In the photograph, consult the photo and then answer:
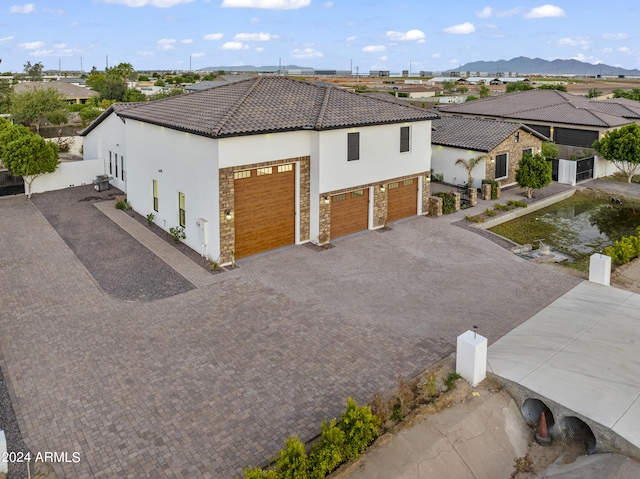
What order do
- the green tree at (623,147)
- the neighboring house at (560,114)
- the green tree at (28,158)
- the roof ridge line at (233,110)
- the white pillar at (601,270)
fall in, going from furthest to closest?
the neighboring house at (560,114) → the green tree at (623,147) → the green tree at (28,158) → the roof ridge line at (233,110) → the white pillar at (601,270)

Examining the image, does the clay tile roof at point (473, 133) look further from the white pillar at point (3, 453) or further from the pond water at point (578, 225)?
the white pillar at point (3, 453)

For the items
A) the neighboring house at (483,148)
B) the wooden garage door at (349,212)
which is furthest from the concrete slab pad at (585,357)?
the neighboring house at (483,148)

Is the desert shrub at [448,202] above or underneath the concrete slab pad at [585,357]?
above

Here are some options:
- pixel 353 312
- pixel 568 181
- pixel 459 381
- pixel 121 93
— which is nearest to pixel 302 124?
pixel 353 312

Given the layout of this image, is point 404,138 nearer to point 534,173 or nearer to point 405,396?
point 534,173

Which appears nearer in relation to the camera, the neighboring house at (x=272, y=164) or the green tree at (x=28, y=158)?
the neighboring house at (x=272, y=164)

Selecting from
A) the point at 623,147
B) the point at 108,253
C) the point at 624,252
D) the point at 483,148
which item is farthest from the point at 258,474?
the point at 623,147

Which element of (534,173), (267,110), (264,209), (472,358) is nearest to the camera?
(472,358)
